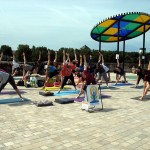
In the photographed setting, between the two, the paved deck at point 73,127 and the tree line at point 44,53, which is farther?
the tree line at point 44,53

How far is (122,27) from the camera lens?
75.7 ft

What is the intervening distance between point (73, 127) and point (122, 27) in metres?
17.8

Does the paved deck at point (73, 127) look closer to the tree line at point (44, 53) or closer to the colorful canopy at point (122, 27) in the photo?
the colorful canopy at point (122, 27)

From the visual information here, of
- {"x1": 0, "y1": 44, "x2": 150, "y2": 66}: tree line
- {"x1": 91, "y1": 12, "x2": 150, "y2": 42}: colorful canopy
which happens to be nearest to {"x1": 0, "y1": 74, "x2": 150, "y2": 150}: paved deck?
{"x1": 91, "y1": 12, "x2": 150, "y2": 42}: colorful canopy

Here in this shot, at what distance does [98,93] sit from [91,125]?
84.9 inches

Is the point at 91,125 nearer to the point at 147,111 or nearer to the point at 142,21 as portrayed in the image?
the point at 147,111

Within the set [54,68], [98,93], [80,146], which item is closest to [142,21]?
→ [54,68]

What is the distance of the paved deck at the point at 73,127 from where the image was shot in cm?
536

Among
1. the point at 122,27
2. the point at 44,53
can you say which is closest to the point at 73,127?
the point at 122,27

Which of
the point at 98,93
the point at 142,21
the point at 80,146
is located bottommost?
the point at 80,146

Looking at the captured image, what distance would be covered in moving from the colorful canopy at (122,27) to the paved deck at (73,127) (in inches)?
478

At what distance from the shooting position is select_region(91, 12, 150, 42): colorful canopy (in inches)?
799

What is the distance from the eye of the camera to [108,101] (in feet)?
34.0

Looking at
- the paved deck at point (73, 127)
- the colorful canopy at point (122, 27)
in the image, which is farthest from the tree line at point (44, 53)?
the paved deck at point (73, 127)
